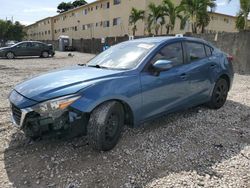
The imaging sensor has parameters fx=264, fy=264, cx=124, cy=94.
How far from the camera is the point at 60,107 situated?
3.17m

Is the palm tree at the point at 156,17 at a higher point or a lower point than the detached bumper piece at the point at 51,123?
higher

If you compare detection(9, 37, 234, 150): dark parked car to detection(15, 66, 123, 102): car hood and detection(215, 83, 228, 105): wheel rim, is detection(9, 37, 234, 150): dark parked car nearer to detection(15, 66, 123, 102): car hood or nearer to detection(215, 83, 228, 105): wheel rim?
detection(15, 66, 123, 102): car hood

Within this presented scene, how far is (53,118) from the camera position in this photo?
3.18m

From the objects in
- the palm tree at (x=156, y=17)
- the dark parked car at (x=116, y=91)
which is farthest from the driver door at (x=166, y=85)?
the palm tree at (x=156, y=17)

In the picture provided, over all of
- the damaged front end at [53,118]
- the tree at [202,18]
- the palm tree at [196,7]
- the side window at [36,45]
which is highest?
the palm tree at [196,7]

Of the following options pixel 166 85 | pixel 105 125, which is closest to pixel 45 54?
pixel 166 85

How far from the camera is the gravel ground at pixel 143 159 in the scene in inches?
121

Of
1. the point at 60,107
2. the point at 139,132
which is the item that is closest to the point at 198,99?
the point at 139,132

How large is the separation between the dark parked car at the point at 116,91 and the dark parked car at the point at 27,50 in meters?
18.2

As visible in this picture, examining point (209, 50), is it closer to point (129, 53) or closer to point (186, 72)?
point (186, 72)

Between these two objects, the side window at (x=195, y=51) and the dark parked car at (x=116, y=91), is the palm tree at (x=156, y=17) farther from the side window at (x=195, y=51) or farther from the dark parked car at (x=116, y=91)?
the dark parked car at (x=116, y=91)

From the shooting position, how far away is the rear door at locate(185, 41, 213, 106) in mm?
4801

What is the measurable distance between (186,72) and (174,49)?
457 mm

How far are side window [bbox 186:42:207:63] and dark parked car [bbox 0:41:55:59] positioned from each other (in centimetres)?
1865
